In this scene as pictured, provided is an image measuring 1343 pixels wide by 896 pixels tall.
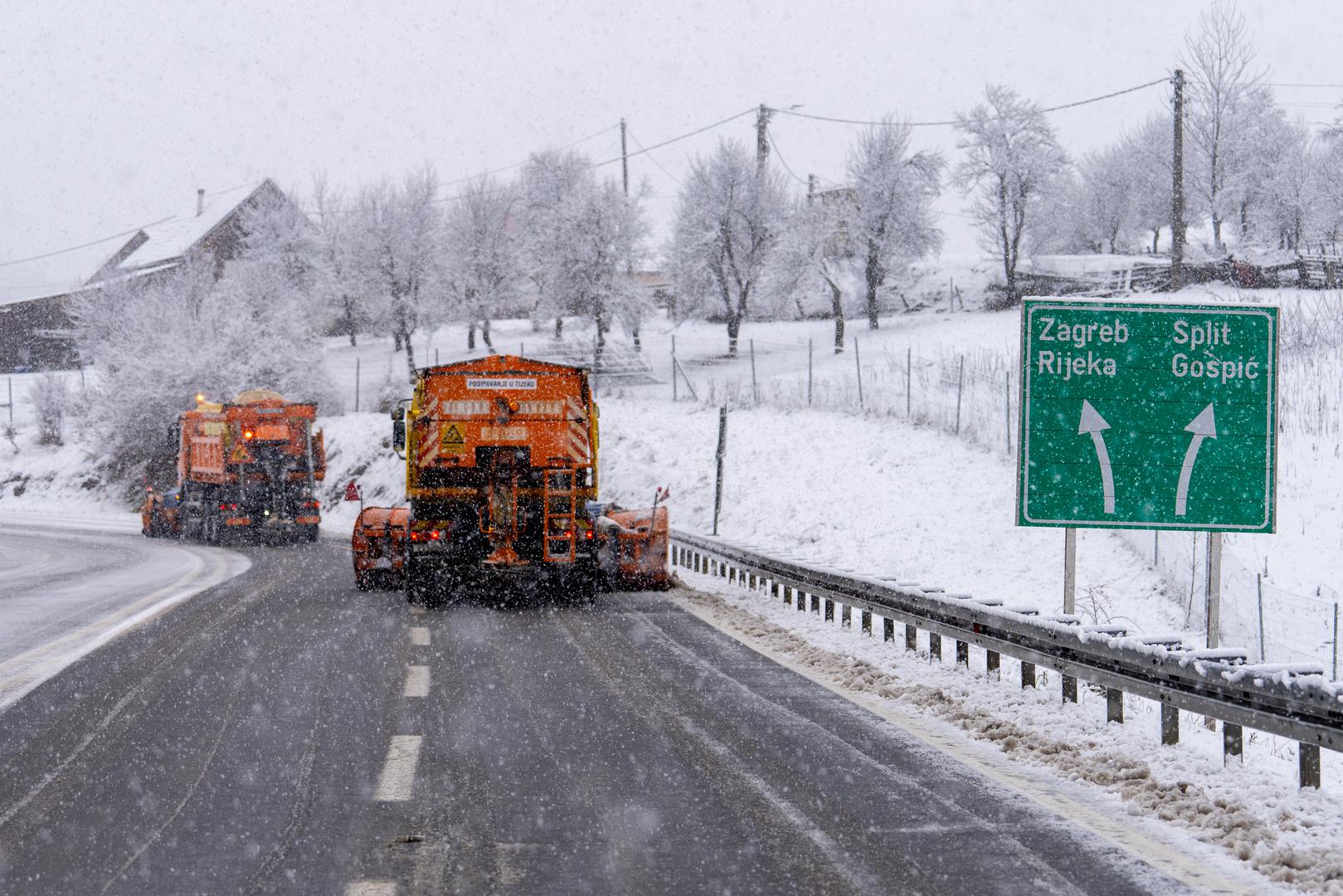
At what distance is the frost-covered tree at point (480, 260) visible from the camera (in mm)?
73438

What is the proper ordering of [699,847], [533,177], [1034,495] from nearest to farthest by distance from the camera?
[699,847]
[1034,495]
[533,177]

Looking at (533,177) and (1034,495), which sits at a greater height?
(533,177)

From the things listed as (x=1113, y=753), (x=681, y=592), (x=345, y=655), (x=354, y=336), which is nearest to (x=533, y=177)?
(x=354, y=336)

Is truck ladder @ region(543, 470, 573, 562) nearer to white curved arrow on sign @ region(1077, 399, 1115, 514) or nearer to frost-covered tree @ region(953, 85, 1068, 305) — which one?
white curved arrow on sign @ region(1077, 399, 1115, 514)

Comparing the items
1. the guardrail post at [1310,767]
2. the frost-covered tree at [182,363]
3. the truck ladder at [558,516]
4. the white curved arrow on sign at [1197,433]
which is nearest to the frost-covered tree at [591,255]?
the frost-covered tree at [182,363]

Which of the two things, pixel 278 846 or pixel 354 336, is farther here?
pixel 354 336

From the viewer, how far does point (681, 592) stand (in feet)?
58.0

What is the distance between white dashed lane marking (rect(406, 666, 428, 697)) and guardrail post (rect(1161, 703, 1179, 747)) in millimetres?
4968

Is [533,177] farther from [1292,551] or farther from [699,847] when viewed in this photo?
[699,847]

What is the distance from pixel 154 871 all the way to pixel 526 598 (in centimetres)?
1224

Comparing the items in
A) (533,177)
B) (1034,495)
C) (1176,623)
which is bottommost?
(1176,623)

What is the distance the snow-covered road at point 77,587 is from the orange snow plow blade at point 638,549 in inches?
222

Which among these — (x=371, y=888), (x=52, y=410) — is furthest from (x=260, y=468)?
(x=52, y=410)

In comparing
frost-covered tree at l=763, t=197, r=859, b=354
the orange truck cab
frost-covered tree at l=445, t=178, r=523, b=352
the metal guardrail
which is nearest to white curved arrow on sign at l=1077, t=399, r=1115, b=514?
the metal guardrail
